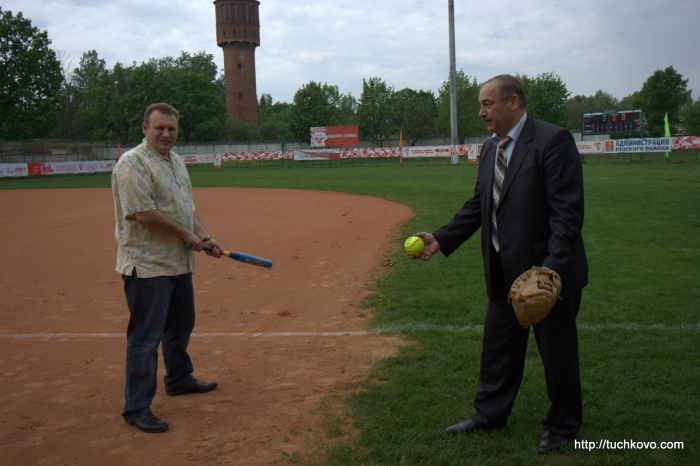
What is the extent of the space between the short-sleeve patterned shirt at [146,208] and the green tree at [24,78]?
161ft

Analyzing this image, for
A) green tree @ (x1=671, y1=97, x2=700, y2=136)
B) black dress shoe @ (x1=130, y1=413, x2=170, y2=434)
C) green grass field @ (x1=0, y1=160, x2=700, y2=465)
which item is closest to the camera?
green grass field @ (x1=0, y1=160, x2=700, y2=465)

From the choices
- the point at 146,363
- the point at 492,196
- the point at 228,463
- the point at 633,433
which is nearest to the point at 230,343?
the point at 146,363

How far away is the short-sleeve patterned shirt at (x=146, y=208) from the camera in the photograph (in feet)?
13.4

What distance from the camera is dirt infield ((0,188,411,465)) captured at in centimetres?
396

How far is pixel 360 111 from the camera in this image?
2454 inches

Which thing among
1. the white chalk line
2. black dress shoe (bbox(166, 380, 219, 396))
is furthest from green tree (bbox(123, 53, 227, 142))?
A: black dress shoe (bbox(166, 380, 219, 396))

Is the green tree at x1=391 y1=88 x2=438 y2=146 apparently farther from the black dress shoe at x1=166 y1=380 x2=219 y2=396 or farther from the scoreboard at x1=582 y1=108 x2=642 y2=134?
the black dress shoe at x1=166 y1=380 x2=219 y2=396

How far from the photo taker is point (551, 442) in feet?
11.8

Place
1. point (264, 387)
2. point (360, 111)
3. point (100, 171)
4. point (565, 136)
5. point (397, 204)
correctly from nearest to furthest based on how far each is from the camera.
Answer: point (565, 136) → point (264, 387) → point (397, 204) → point (100, 171) → point (360, 111)

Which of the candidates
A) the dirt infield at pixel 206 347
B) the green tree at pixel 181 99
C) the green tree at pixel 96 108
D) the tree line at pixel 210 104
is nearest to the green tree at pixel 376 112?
the tree line at pixel 210 104

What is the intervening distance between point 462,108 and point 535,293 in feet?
194

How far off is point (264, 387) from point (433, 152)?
40955mm

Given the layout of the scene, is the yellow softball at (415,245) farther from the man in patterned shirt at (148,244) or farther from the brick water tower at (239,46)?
the brick water tower at (239,46)

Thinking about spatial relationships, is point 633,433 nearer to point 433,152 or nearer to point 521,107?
point 521,107
